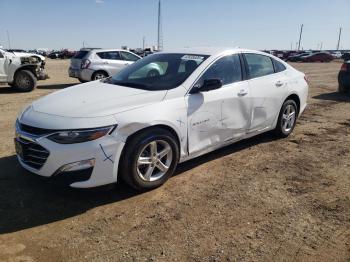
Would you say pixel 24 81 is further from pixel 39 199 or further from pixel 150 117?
pixel 150 117

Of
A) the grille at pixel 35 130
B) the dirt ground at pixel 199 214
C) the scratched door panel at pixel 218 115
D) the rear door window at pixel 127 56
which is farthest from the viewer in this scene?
the rear door window at pixel 127 56

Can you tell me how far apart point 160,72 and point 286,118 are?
2.59m

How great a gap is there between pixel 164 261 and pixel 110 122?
1.48 meters

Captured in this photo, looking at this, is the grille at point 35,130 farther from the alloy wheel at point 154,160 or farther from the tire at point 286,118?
the tire at point 286,118

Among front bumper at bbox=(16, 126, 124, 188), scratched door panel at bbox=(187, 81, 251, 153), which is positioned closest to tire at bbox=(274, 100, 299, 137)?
scratched door panel at bbox=(187, 81, 251, 153)

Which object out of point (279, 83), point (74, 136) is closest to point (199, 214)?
point (74, 136)

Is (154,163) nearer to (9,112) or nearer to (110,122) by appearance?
(110,122)

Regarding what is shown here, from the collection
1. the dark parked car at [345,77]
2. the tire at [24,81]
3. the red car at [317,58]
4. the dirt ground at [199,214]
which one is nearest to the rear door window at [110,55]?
the tire at [24,81]

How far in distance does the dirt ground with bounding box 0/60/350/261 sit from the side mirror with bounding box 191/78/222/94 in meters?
1.08

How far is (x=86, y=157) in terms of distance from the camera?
3.68 meters

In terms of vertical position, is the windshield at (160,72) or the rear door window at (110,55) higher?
the windshield at (160,72)

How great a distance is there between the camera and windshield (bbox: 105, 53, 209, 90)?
4.66m

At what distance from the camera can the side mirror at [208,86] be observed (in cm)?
457

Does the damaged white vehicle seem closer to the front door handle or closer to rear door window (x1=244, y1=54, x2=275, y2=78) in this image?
rear door window (x1=244, y1=54, x2=275, y2=78)
